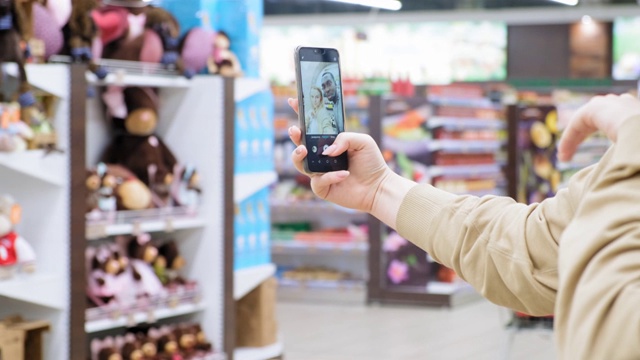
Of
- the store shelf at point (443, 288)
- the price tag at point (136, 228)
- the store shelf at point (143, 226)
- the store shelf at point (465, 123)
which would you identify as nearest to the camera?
the store shelf at point (143, 226)

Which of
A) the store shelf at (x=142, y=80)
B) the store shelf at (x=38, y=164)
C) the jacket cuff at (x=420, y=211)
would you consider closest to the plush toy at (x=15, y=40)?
the store shelf at (x=38, y=164)

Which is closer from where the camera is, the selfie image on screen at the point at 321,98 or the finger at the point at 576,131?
the finger at the point at 576,131

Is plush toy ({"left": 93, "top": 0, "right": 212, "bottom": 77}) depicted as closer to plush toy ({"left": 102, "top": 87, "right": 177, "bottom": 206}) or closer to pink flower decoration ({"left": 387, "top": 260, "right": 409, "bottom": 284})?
plush toy ({"left": 102, "top": 87, "right": 177, "bottom": 206})

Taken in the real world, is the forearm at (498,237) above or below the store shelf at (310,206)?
above

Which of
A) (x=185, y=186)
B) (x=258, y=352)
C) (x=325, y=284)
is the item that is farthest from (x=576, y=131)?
(x=325, y=284)

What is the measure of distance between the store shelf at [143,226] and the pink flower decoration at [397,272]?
4091 millimetres

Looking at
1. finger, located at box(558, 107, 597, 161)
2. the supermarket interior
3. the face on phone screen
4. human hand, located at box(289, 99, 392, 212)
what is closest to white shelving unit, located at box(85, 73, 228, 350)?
the supermarket interior

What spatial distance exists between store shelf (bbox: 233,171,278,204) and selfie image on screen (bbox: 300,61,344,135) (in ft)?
11.5

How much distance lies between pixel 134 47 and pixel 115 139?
1.62 ft

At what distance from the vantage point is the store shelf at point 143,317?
433 cm

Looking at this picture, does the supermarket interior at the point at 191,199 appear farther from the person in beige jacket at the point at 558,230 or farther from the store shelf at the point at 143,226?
the person in beige jacket at the point at 558,230

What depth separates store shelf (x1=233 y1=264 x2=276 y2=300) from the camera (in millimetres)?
5188

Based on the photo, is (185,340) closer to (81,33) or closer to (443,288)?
(81,33)

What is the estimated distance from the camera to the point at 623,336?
84cm
